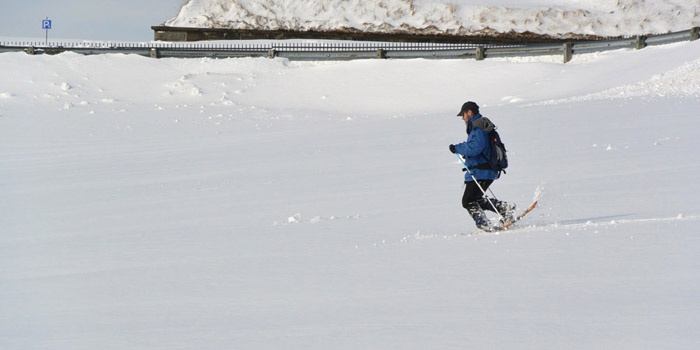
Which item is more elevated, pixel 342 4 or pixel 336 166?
pixel 342 4

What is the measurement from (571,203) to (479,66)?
2049 centimetres

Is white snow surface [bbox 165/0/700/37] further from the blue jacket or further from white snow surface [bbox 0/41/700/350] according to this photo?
the blue jacket

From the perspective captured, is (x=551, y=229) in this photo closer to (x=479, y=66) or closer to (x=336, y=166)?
(x=336, y=166)

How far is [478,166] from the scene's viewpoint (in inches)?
311

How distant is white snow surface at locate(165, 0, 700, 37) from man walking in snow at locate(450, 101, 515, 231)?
109 ft

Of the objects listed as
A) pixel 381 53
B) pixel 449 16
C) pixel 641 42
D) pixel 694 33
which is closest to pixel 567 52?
pixel 641 42

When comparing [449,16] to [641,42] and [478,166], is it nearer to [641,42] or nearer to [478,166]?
[641,42]

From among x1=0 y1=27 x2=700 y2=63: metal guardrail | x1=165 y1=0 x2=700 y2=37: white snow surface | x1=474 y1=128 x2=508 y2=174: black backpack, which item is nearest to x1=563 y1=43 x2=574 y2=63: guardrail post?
x1=0 y1=27 x2=700 y2=63: metal guardrail

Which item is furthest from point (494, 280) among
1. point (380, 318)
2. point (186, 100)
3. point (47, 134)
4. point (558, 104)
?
point (186, 100)

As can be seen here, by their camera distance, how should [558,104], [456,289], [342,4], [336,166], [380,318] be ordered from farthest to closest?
1. [342,4]
2. [558,104]
3. [336,166]
4. [456,289]
5. [380,318]

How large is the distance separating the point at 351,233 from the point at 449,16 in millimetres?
34982

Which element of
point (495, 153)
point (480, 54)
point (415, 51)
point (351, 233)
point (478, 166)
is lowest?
point (351, 233)

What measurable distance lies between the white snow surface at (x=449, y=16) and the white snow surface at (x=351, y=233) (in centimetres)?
1976

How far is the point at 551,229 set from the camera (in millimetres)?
7637
